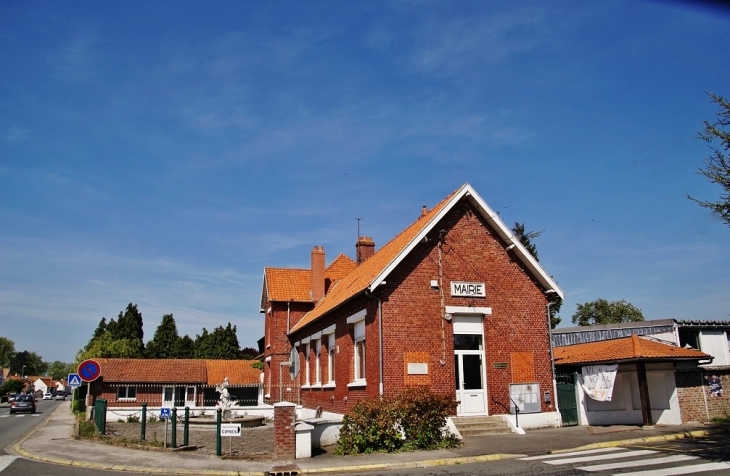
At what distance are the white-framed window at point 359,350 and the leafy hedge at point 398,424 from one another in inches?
179

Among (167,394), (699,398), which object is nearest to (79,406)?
(167,394)

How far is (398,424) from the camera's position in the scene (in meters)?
15.1

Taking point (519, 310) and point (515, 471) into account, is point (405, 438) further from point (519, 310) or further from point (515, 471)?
point (519, 310)

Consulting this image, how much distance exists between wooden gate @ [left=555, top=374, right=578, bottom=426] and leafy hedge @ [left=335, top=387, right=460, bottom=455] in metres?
5.75

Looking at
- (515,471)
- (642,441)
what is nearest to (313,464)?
(515,471)

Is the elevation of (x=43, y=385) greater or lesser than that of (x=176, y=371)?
lesser

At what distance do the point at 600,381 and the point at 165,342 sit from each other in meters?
55.3

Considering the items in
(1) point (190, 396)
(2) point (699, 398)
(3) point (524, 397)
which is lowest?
(1) point (190, 396)

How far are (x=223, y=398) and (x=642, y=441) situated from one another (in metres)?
20.7

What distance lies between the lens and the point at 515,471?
11703 mm

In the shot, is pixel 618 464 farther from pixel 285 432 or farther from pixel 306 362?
pixel 306 362

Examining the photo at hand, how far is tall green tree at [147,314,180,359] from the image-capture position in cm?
6456

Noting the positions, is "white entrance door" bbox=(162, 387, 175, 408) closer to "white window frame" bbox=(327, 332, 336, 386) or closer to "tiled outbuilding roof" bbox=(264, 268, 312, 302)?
"tiled outbuilding roof" bbox=(264, 268, 312, 302)

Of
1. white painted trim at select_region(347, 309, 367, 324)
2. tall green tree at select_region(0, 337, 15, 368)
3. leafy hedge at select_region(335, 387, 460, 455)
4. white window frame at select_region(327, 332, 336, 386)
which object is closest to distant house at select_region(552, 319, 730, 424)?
leafy hedge at select_region(335, 387, 460, 455)
